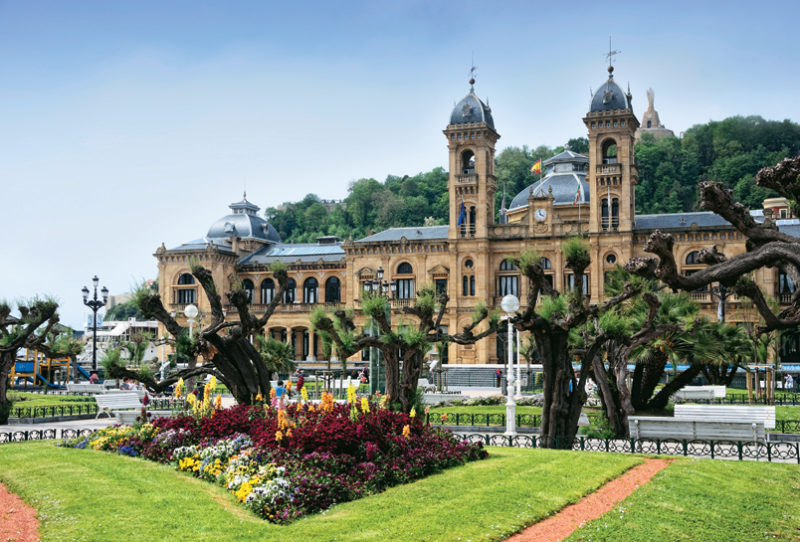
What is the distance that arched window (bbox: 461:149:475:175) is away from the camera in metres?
64.9

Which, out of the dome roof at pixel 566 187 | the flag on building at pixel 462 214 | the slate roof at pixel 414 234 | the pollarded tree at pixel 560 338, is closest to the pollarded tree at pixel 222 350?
the pollarded tree at pixel 560 338

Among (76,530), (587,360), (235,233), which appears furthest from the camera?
(235,233)

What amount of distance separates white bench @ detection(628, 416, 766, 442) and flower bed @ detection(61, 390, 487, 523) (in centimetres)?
592

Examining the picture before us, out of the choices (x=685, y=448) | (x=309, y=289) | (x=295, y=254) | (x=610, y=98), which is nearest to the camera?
(x=685, y=448)

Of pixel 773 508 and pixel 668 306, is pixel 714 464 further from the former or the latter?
pixel 668 306

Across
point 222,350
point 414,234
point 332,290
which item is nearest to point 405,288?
point 414,234

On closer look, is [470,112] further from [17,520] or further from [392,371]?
[17,520]

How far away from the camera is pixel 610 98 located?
60.6 meters

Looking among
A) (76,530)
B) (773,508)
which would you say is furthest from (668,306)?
(76,530)

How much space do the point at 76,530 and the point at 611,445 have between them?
14326mm

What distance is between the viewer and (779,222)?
60750 millimetres

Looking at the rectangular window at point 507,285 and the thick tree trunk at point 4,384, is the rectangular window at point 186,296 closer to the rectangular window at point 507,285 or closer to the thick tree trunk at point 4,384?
the rectangular window at point 507,285

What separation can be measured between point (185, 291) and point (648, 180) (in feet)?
185

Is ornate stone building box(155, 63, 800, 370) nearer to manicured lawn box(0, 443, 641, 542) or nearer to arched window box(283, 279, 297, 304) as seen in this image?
arched window box(283, 279, 297, 304)
